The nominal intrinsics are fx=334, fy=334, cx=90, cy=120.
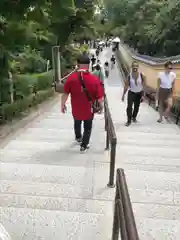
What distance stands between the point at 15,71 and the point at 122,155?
396 centimetres

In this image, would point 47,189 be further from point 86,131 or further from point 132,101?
point 132,101

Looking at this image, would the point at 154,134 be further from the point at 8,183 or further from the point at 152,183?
the point at 8,183

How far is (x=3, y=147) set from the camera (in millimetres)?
5117

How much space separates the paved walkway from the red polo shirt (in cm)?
60

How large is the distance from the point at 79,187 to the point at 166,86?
4.03 meters

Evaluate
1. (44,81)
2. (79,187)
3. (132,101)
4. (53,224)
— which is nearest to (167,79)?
(132,101)

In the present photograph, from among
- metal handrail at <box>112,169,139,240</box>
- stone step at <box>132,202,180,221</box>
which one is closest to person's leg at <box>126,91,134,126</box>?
stone step at <box>132,202,180,221</box>

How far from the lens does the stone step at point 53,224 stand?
2.62 meters

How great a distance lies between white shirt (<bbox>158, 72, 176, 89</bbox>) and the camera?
6.82 m

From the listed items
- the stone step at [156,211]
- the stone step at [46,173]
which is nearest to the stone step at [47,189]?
the stone step at [46,173]

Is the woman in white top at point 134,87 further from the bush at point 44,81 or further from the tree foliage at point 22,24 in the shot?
the bush at point 44,81

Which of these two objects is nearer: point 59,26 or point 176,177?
point 176,177

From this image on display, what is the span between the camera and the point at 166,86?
6.91 metres

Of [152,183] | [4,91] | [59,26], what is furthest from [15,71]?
[59,26]
